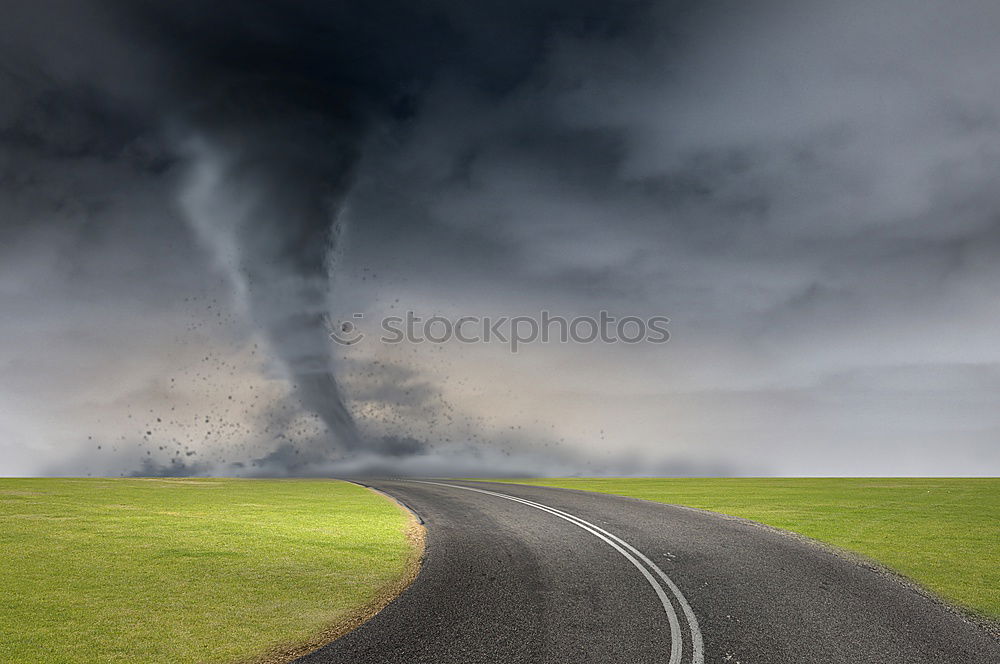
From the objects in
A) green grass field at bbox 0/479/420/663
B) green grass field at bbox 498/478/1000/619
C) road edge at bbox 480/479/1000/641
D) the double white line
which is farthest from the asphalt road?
green grass field at bbox 498/478/1000/619

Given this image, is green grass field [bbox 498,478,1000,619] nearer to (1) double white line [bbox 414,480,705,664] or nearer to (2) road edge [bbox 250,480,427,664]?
(1) double white line [bbox 414,480,705,664]

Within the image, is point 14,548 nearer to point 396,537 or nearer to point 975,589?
point 396,537

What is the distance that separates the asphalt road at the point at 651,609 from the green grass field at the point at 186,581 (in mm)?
1240

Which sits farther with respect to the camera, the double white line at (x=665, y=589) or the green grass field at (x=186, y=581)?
the green grass field at (x=186, y=581)

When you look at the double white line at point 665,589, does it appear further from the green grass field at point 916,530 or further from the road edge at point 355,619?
the green grass field at point 916,530

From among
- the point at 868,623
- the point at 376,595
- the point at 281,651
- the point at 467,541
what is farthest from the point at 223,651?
the point at 868,623

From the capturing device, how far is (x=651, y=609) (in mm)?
9820

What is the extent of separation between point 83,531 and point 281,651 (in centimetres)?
1429

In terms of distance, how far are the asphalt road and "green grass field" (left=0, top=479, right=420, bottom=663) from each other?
1.24 meters

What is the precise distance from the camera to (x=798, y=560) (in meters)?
14.0

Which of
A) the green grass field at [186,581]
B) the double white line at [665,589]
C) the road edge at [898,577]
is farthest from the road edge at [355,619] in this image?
the road edge at [898,577]

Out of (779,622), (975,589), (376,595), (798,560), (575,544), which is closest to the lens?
(779,622)

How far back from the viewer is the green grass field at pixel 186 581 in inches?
331

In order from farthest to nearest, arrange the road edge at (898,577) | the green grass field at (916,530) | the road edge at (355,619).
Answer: the green grass field at (916,530)
the road edge at (898,577)
the road edge at (355,619)
